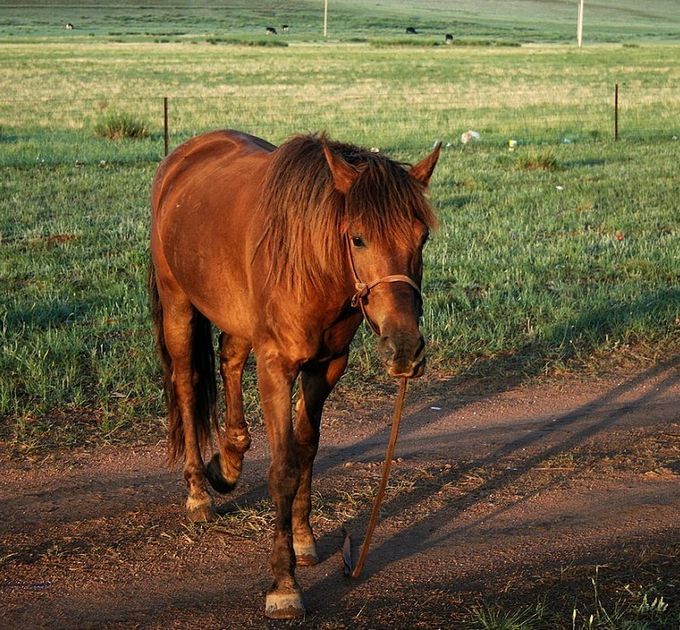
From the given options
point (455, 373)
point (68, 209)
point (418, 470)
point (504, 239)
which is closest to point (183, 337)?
point (418, 470)

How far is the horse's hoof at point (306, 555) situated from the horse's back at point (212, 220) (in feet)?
3.28

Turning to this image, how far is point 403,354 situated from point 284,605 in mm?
1156

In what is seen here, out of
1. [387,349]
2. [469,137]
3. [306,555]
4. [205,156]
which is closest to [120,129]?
[469,137]

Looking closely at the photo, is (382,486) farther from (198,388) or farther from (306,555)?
(198,388)

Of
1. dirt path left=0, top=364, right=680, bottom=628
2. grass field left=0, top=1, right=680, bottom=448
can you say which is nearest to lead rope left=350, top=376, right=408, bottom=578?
dirt path left=0, top=364, right=680, bottom=628

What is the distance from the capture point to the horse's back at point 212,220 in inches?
191

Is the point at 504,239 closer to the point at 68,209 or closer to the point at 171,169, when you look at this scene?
the point at 68,209

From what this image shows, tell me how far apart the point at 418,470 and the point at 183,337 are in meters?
1.43

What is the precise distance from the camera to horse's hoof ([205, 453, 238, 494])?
538 centimetres

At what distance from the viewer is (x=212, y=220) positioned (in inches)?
201

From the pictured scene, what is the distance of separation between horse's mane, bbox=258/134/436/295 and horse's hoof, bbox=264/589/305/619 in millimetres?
1173

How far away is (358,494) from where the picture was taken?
5461 millimetres

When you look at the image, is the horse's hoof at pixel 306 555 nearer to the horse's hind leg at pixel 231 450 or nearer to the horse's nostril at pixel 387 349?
the horse's hind leg at pixel 231 450

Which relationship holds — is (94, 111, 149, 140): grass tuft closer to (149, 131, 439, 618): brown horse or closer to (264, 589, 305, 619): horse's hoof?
(149, 131, 439, 618): brown horse
